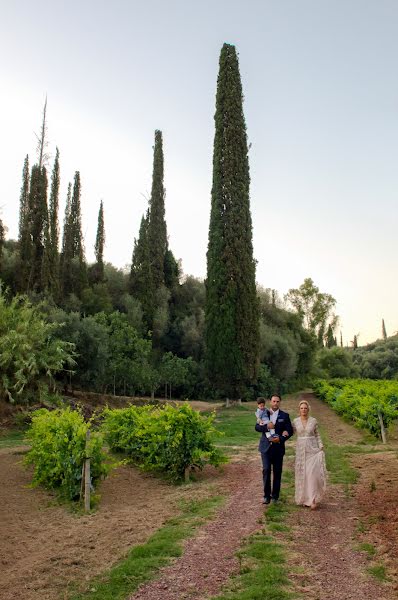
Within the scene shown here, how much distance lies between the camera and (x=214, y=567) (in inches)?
206

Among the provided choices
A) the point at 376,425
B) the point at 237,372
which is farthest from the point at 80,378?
the point at 376,425

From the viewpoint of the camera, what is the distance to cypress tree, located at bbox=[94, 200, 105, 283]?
3722cm

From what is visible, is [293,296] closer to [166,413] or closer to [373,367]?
[373,367]

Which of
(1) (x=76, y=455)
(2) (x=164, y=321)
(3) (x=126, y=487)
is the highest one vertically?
(2) (x=164, y=321)

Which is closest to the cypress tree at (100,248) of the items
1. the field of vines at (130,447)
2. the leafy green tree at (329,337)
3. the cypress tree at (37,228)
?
the cypress tree at (37,228)

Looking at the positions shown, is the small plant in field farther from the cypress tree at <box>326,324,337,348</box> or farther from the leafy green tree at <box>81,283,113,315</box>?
the cypress tree at <box>326,324,337,348</box>

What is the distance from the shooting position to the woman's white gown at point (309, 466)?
7.36m

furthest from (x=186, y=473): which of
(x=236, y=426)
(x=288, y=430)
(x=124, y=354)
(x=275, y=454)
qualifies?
(x=124, y=354)

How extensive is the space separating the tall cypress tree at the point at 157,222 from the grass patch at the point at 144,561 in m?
31.2

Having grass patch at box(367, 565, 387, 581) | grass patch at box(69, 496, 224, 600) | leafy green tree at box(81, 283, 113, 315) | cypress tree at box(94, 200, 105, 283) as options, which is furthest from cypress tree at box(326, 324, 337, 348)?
grass patch at box(367, 565, 387, 581)

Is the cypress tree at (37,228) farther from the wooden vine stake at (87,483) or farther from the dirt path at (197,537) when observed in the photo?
the wooden vine stake at (87,483)

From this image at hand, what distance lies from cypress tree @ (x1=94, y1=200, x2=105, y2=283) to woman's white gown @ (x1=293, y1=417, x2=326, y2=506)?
1210 inches

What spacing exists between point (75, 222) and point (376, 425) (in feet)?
95.2

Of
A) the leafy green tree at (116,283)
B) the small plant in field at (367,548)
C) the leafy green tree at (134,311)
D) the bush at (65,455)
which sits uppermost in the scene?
the leafy green tree at (116,283)
